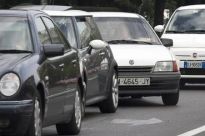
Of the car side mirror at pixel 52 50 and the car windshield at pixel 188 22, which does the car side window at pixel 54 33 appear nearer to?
the car side mirror at pixel 52 50

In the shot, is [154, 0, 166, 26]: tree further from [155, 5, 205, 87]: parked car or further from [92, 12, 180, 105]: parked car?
[92, 12, 180, 105]: parked car

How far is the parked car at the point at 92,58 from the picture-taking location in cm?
1389

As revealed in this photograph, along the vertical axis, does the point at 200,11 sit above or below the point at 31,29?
below

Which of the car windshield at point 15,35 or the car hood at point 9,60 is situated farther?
the car windshield at point 15,35

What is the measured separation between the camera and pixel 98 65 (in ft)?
47.8

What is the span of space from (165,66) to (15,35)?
6.16 metres

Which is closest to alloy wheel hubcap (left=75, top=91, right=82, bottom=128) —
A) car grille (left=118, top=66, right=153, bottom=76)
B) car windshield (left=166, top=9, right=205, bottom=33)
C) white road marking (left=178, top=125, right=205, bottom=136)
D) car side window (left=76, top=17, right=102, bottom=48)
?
white road marking (left=178, top=125, right=205, bottom=136)

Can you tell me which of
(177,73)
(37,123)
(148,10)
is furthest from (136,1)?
(37,123)

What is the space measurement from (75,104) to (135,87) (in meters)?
4.35

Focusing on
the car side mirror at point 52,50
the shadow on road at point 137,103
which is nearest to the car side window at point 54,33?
the car side mirror at point 52,50

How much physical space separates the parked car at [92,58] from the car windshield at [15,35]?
89.1 inches

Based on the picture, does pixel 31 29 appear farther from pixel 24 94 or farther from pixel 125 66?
pixel 125 66

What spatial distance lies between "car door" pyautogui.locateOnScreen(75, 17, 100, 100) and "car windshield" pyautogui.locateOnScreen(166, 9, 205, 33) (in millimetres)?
7305

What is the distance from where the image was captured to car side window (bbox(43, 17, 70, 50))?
1146 centimetres
